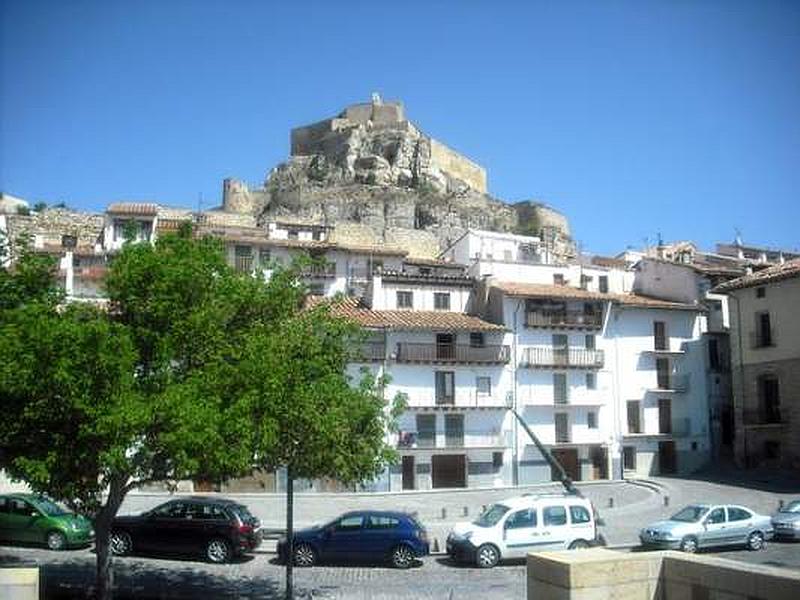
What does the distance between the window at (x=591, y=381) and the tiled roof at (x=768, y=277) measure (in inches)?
341

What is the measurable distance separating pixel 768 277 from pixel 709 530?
79.0 feet

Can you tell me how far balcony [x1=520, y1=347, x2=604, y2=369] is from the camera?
157 feet

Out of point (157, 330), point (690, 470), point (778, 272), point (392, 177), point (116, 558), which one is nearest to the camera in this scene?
point (157, 330)

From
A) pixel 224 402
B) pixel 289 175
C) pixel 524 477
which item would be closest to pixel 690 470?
pixel 524 477

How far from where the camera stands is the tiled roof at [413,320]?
44781mm

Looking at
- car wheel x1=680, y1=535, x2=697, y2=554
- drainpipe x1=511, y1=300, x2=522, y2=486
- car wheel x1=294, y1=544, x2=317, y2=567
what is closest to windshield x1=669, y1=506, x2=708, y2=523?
car wheel x1=680, y1=535, x2=697, y2=554

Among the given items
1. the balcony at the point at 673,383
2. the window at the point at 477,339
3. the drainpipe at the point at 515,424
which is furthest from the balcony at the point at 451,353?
the balcony at the point at 673,383

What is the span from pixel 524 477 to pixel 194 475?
34.6 m

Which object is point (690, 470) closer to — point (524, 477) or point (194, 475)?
point (524, 477)

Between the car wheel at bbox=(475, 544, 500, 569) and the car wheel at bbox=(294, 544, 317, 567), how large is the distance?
14.5 ft

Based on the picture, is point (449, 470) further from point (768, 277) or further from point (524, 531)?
point (524, 531)

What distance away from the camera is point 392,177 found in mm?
96312

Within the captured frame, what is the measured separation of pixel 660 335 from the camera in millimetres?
51594

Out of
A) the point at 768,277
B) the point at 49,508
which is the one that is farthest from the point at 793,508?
the point at 49,508
